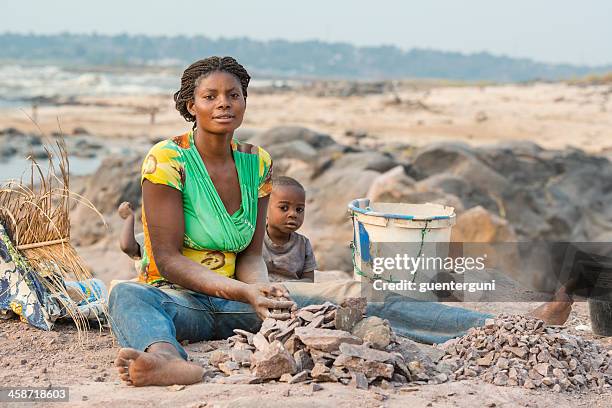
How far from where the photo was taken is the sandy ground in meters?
18.7

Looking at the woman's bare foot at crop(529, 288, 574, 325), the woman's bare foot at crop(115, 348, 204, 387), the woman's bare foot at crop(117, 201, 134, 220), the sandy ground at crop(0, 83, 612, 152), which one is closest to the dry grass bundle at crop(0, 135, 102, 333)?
the woman's bare foot at crop(117, 201, 134, 220)

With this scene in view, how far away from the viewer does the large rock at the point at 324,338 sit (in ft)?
→ 10.0

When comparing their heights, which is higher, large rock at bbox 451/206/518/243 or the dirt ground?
the dirt ground

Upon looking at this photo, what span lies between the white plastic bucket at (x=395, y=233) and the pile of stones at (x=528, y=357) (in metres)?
1.06

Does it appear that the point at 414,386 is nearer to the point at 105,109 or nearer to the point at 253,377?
the point at 253,377

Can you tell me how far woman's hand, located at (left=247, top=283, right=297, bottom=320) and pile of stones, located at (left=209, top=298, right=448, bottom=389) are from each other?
42mm

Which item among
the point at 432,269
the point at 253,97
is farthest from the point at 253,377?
the point at 253,97

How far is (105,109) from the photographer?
27328 millimetres

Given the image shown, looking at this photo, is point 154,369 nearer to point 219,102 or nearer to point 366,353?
point 366,353

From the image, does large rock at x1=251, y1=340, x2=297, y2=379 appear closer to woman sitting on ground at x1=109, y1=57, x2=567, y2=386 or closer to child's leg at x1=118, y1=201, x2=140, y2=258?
woman sitting on ground at x1=109, y1=57, x2=567, y2=386

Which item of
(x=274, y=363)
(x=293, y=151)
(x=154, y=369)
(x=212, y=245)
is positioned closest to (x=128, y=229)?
(x=212, y=245)

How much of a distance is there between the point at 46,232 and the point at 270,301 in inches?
53.2

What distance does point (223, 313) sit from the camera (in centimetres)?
372

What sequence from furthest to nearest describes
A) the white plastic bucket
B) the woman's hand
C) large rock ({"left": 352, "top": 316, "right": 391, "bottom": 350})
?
the white plastic bucket < the woman's hand < large rock ({"left": 352, "top": 316, "right": 391, "bottom": 350})
